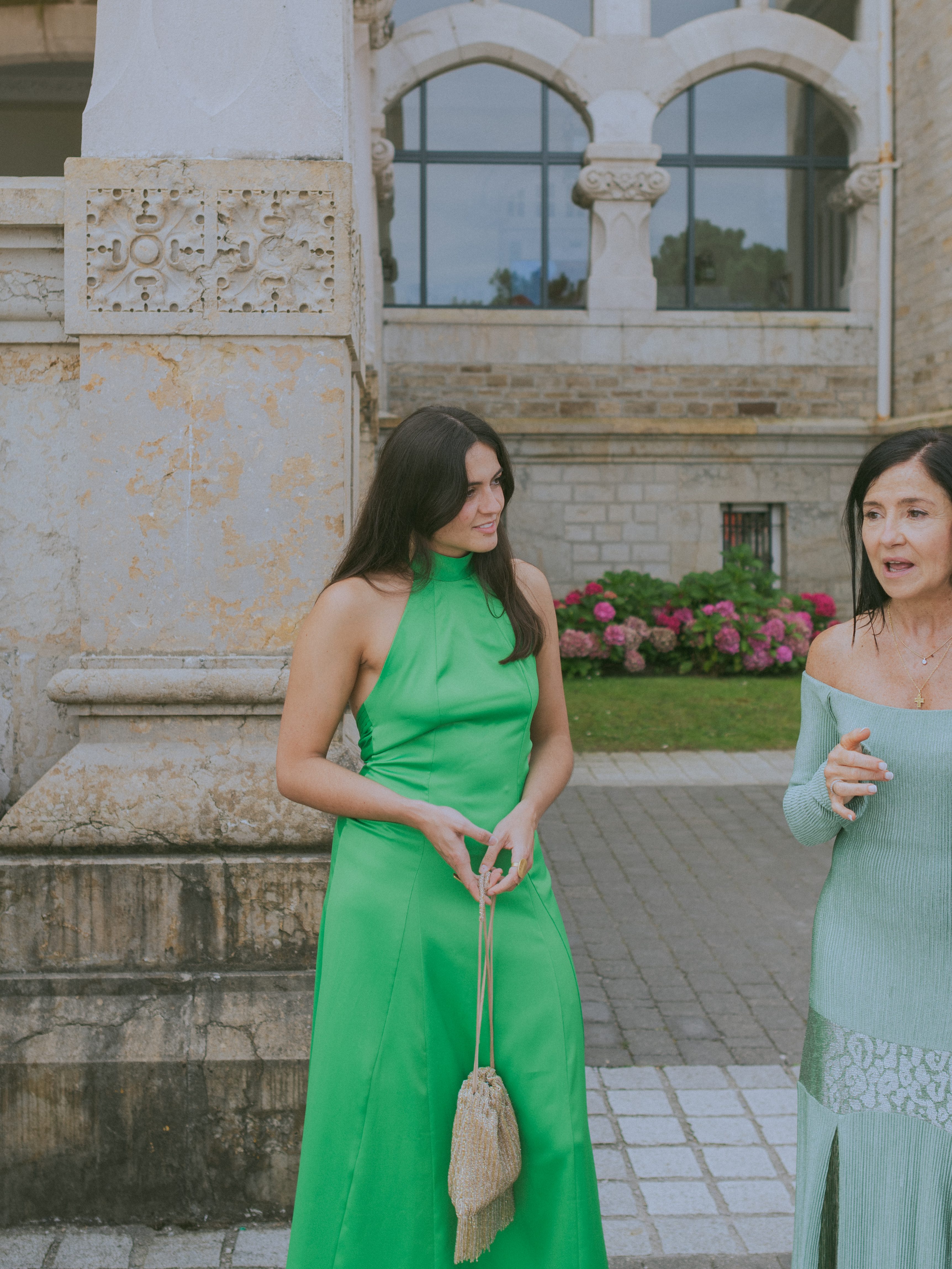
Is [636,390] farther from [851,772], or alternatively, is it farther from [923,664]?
[851,772]

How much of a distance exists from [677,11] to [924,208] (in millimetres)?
4407

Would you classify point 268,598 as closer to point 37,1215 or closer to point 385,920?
point 385,920

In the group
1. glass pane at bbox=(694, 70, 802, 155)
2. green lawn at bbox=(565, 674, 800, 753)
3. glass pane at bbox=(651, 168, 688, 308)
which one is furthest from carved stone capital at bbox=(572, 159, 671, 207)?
green lawn at bbox=(565, 674, 800, 753)

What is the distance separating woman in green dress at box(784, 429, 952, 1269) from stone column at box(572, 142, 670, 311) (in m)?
13.8

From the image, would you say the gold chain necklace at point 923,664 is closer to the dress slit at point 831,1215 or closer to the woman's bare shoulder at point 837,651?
the woman's bare shoulder at point 837,651

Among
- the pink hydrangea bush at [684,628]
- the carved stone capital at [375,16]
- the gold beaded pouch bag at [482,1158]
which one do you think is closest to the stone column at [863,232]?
the pink hydrangea bush at [684,628]

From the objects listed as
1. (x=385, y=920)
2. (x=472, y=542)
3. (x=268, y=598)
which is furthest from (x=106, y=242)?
(x=385, y=920)

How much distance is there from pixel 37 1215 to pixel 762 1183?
6.37 ft

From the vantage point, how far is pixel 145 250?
310 centimetres

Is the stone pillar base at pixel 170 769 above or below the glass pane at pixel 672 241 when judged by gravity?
below

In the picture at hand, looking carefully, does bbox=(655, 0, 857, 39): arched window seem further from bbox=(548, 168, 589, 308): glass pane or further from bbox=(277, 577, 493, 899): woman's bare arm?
bbox=(277, 577, 493, 899): woman's bare arm

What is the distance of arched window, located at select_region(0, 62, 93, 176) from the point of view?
1033 cm

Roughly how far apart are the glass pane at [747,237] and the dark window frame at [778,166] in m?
0.07

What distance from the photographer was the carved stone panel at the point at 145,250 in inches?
121
